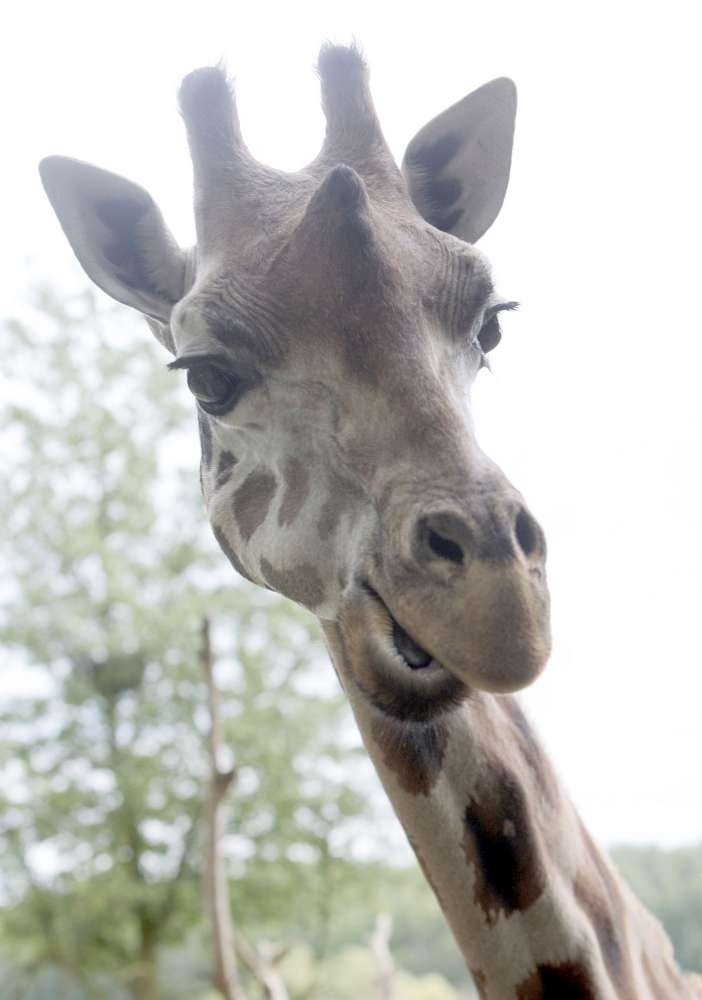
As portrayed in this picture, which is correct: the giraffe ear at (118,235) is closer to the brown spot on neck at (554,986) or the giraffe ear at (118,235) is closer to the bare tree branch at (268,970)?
the brown spot on neck at (554,986)

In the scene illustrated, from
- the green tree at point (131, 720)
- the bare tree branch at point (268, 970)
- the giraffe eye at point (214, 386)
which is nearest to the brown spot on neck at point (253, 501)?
the giraffe eye at point (214, 386)

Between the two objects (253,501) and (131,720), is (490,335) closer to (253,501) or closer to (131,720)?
(253,501)

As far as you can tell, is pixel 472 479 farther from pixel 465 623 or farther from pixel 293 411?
pixel 293 411

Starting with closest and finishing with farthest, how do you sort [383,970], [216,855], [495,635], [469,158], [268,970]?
[495,635], [469,158], [268,970], [216,855], [383,970]

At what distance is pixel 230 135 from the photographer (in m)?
2.19

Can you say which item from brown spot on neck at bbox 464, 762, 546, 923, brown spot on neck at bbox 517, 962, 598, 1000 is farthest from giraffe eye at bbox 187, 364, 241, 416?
brown spot on neck at bbox 517, 962, 598, 1000

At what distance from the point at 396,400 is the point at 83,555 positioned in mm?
13155

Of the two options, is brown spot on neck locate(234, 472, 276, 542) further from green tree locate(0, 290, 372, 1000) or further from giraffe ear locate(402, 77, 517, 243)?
green tree locate(0, 290, 372, 1000)

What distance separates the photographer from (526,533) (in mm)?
1382

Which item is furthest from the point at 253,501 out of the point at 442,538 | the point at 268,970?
the point at 268,970

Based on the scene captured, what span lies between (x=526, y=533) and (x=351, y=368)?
1.49ft

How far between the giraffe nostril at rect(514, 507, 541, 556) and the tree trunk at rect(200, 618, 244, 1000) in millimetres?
3211

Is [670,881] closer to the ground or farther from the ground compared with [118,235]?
closer to the ground

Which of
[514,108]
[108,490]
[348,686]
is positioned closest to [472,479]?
[348,686]
